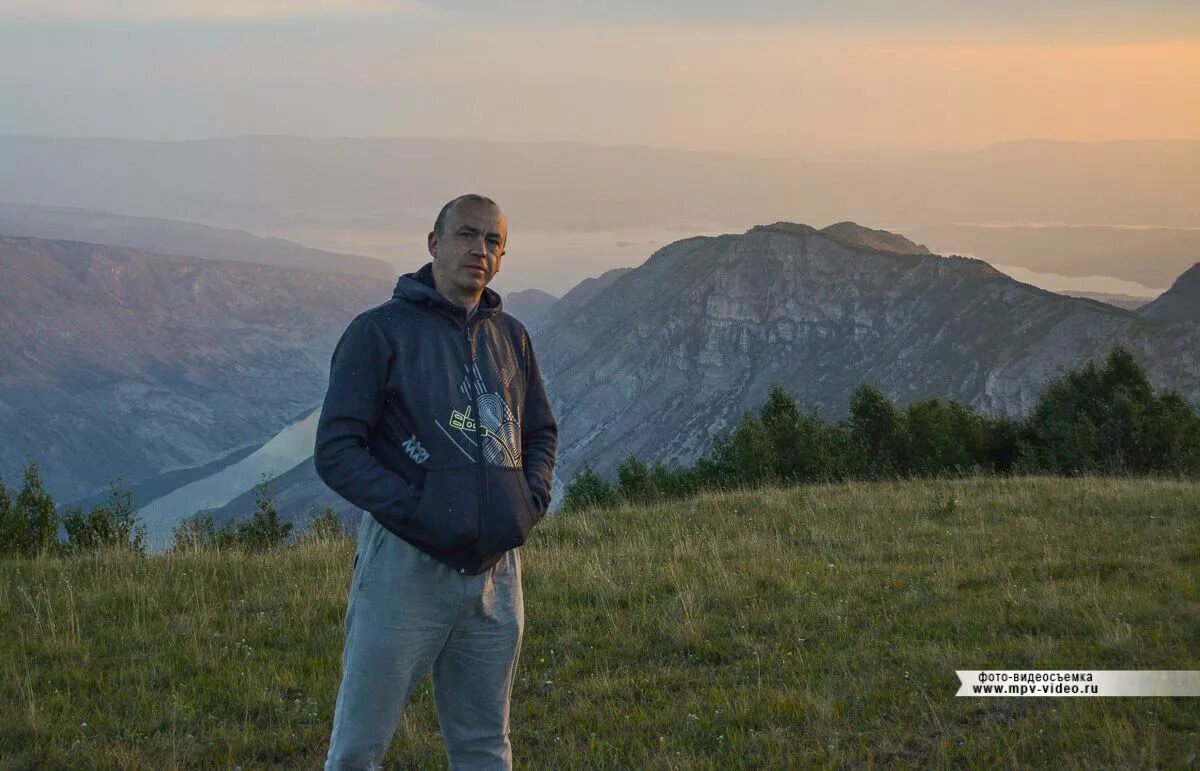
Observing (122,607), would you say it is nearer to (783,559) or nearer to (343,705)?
(343,705)

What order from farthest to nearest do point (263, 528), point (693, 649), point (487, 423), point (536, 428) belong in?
point (263, 528) → point (693, 649) → point (536, 428) → point (487, 423)

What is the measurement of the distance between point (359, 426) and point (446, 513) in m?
0.51

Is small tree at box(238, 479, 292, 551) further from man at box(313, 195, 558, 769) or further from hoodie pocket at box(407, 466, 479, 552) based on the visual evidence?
hoodie pocket at box(407, 466, 479, 552)

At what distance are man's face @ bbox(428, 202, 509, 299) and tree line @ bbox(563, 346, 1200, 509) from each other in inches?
1219

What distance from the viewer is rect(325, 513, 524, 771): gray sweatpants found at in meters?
3.89

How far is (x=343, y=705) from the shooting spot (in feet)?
13.1

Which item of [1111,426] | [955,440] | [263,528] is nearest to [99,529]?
[263,528]

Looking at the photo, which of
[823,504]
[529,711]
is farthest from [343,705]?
[823,504]

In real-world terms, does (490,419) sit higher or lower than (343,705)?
higher

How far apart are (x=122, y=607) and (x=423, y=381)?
6468 millimetres

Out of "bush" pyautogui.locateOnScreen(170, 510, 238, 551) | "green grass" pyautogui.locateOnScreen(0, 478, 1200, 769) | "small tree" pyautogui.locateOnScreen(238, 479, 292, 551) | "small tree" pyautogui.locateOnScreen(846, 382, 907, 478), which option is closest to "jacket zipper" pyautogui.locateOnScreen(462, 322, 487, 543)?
"green grass" pyautogui.locateOnScreen(0, 478, 1200, 769)

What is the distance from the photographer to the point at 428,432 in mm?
3900

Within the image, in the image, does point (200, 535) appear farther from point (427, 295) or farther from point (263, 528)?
point (427, 295)

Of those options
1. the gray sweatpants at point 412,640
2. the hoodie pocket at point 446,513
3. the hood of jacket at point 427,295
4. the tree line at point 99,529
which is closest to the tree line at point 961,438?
Answer: the tree line at point 99,529
